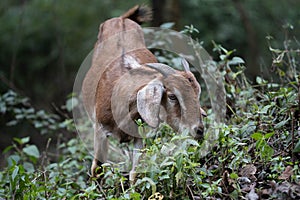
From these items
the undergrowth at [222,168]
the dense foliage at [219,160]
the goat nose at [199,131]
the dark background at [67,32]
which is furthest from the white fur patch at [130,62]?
the dark background at [67,32]

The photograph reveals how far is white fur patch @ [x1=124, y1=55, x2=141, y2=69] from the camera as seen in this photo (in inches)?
219

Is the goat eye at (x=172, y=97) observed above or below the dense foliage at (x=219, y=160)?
above

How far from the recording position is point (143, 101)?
15.2 feet

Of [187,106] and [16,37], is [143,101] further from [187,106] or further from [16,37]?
[16,37]

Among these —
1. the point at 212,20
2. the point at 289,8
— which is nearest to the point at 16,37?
the point at 212,20

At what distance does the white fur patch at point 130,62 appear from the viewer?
5.56 m

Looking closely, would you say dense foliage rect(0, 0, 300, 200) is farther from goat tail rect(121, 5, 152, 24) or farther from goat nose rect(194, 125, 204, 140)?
goat tail rect(121, 5, 152, 24)

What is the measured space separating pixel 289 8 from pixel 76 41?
4.43 m

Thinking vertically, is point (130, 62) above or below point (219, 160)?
above

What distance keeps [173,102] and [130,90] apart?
516mm

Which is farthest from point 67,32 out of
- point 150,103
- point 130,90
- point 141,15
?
point 150,103

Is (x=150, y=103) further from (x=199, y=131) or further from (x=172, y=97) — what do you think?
(x=199, y=131)

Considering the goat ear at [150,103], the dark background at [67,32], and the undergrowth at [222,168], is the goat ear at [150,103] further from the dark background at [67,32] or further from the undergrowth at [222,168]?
the dark background at [67,32]

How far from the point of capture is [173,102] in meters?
4.81
